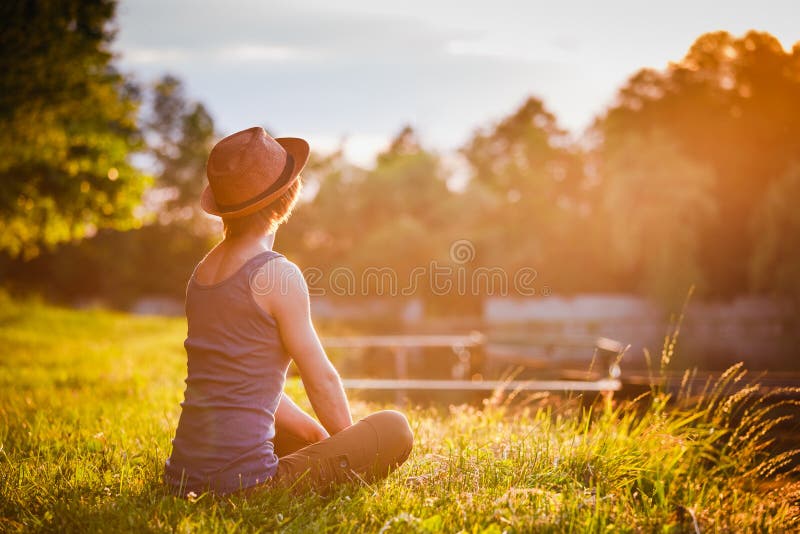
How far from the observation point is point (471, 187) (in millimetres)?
39750

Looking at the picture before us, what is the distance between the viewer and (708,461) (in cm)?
Answer: 455

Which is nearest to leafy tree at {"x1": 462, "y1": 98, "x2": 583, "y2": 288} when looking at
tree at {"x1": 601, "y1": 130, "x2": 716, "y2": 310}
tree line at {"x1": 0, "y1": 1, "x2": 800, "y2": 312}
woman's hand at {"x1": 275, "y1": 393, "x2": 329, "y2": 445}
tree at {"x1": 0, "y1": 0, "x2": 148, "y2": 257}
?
tree line at {"x1": 0, "y1": 1, "x2": 800, "y2": 312}

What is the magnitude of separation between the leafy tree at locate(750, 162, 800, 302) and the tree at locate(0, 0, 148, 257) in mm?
20149

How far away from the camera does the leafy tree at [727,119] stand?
933 inches

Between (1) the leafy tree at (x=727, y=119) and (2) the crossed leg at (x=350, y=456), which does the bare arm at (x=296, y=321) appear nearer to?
(2) the crossed leg at (x=350, y=456)

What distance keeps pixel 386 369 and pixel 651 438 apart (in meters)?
7.37

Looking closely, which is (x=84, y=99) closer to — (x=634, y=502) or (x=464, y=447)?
(x=464, y=447)

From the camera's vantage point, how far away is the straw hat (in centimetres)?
291

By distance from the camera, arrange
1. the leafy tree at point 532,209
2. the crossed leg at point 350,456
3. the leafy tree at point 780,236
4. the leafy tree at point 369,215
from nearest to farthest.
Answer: the crossed leg at point 350,456, the leafy tree at point 780,236, the leafy tree at point 532,209, the leafy tree at point 369,215

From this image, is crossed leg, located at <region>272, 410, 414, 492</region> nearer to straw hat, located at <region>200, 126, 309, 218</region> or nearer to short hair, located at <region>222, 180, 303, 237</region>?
short hair, located at <region>222, 180, 303, 237</region>

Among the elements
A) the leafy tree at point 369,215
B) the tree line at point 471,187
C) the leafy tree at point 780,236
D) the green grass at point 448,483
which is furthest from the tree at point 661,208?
the green grass at point 448,483

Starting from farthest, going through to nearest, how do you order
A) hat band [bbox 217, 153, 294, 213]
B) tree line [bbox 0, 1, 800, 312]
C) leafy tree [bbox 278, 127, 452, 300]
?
leafy tree [bbox 278, 127, 452, 300]
tree line [bbox 0, 1, 800, 312]
hat band [bbox 217, 153, 294, 213]

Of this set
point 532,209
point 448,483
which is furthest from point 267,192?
point 532,209

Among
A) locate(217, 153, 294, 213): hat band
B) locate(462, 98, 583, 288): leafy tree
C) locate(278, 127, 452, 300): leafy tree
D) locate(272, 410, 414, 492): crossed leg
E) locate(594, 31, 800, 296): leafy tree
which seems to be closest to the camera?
locate(217, 153, 294, 213): hat band
